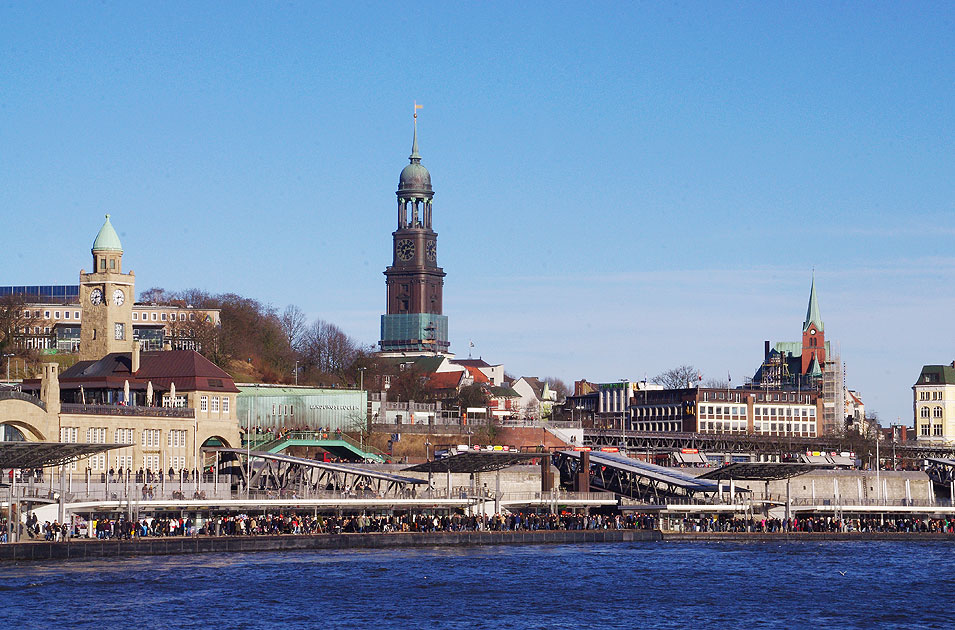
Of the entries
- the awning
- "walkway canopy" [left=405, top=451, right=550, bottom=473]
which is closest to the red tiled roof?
"walkway canopy" [left=405, top=451, right=550, bottom=473]

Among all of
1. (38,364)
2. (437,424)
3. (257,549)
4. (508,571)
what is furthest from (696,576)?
(38,364)

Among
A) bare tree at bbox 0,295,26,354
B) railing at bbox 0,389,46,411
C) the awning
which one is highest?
bare tree at bbox 0,295,26,354

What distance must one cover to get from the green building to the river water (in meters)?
45.9

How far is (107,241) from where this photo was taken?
12838 cm

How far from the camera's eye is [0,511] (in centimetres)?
7806

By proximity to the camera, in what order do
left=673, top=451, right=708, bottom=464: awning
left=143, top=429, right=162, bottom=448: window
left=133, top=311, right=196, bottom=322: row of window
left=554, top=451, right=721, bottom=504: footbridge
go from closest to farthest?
left=143, top=429, right=162, bottom=448: window, left=554, top=451, right=721, bottom=504: footbridge, left=673, top=451, right=708, bottom=464: awning, left=133, top=311, right=196, bottom=322: row of window

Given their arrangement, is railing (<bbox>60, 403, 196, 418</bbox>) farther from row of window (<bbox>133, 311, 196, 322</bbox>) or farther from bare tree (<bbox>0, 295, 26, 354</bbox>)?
row of window (<bbox>133, 311, 196, 322</bbox>)

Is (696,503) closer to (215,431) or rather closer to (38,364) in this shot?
(215,431)

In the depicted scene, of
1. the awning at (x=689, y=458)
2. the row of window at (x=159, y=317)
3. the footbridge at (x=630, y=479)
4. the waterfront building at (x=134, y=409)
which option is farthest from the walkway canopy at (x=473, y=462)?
the row of window at (x=159, y=317)

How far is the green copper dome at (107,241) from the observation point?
128 metres

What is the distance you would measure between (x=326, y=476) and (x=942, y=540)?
4245 cm

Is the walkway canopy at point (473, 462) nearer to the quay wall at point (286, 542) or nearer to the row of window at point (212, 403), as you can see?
the quay wall at point (286, 542)

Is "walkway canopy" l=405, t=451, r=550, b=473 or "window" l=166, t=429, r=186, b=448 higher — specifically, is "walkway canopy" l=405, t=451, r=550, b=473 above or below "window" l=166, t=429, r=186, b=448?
below

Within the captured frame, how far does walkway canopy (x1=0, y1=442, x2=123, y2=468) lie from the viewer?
76.3m
